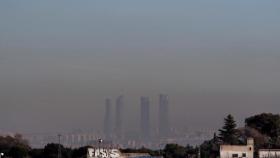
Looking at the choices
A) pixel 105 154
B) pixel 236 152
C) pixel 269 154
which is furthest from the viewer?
pixel 105 154

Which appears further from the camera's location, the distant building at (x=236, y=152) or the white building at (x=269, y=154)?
the white building at (x=269, y=154)

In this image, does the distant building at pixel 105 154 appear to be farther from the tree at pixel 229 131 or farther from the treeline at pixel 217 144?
the tree at pixel 229 131

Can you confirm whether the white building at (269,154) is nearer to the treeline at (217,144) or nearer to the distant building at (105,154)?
the treeline at (217,144)

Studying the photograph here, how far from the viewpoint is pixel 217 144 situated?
99875 millimetres

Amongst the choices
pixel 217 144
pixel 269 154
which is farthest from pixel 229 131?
pixel 269 154

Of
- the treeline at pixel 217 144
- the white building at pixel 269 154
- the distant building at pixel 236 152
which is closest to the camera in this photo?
the distant building at pixel 236 152

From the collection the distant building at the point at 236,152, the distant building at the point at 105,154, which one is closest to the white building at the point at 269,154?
the distant building at the point at 236,152

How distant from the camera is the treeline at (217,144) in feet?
320

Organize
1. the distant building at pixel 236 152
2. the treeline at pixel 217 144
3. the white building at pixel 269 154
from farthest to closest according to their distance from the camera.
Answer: the treeline at pixel 217 144, the white building at pixel 269 154, the distant building at pixel 236 152

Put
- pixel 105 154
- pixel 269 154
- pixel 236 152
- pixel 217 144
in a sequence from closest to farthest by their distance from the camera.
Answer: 1. pixel 236 152
2. pixel 269 154
3. pixel 105 154
4. pixel 217 144

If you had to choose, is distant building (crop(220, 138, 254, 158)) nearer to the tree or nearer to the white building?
the white building

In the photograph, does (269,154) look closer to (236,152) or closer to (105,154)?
(236,152)

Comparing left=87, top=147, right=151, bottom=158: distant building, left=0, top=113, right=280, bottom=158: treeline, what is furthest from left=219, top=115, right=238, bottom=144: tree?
left=87, top=147, right=151, bottom=158: distant building

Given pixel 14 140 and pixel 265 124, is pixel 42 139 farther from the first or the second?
pixel 265 124
